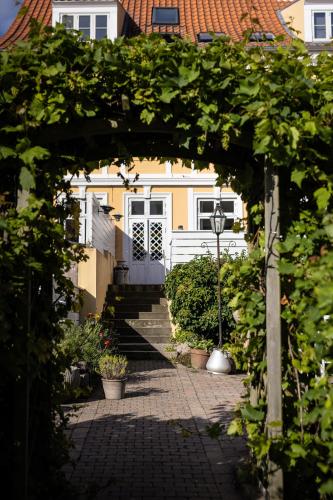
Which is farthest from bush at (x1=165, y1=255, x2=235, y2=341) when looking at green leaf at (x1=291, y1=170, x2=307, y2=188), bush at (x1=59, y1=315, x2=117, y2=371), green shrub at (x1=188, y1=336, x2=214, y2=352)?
green leaf at (x1=291, y1=170, x2=307, y2=188)

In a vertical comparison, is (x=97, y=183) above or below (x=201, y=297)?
above

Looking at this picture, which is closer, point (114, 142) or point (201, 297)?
point (114, 142)

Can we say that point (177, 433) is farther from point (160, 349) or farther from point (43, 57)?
point (160, 349)

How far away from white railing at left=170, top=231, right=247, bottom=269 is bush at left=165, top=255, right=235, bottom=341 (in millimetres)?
1152

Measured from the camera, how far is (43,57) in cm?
343

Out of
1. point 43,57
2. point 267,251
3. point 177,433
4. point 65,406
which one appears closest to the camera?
point 43,57

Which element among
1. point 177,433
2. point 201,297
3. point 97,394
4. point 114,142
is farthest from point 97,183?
point 114,142

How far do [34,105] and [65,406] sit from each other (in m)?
5.49

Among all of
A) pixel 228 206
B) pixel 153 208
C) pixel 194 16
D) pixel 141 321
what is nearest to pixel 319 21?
pixel 194 16

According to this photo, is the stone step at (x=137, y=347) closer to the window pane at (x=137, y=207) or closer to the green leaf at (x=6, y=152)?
the window pane at (x=137, y=207)

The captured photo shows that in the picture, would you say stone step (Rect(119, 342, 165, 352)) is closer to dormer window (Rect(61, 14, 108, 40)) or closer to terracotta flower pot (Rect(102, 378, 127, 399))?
terracotta flower pot (Rect(102, 378, 127, 399))

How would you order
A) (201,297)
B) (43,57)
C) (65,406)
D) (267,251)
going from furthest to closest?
(201,297), (65,406), (267,251), (43,57)

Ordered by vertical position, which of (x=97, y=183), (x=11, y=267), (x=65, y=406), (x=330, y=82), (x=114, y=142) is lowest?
(x=65, y=406)

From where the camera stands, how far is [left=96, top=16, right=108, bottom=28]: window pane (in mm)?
16547
